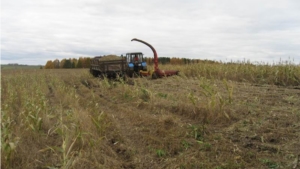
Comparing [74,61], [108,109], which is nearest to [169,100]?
[108,109]

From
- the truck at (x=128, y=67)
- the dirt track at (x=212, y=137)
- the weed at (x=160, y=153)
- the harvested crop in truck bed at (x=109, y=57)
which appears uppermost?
the harvested crop in truck bed at (x=109, y=57)

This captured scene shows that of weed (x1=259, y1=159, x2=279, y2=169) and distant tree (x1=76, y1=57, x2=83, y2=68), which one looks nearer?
weed (x1=259, y1=159, x2=279, y2=169)

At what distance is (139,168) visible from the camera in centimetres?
316

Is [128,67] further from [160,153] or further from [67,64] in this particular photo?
[67,64]

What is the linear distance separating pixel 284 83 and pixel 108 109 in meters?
6.20

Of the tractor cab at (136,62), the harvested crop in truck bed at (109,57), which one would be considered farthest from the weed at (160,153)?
the harvested crop in truck bed at (109,57)

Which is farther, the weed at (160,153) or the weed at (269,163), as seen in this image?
the weed at (160,153)

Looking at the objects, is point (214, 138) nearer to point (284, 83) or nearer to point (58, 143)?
point (58, 143)

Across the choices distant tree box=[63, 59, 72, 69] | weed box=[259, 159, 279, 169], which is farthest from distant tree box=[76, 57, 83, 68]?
weed box=[259, 159, 279, 169]

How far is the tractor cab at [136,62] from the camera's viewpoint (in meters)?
13.1

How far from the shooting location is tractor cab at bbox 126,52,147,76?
13.1 metres

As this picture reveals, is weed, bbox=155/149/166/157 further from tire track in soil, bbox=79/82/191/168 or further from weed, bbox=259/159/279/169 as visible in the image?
weed, bbox=259/159/279/169

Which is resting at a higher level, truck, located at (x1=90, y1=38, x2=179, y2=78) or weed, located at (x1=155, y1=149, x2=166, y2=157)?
truck, located at (x1=90, y1=38, x2=179, y2=78)

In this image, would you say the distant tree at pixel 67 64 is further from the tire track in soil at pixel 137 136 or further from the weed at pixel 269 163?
the weed at pixel 269 163
